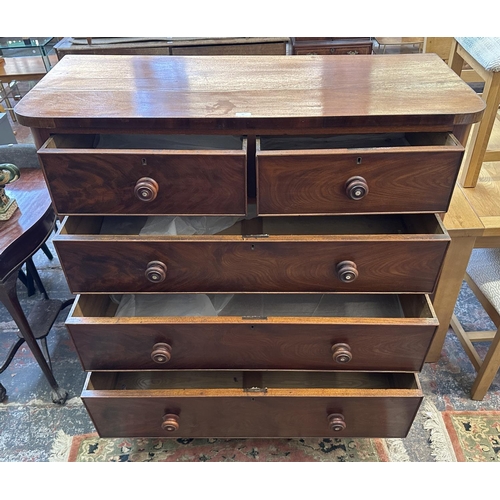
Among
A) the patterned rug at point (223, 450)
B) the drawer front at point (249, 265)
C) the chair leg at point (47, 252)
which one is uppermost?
the drawer front at point (249, 265)

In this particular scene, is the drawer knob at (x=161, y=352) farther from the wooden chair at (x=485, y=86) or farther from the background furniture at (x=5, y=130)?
the background furniture at (x=5, y=130)

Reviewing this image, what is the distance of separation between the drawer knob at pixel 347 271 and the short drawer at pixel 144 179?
8.6 inches

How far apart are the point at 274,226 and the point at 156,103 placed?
340mm

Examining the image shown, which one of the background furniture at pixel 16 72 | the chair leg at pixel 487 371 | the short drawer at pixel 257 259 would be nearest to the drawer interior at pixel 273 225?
the short drawer at pixel 257 259

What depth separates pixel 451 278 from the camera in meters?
1.19

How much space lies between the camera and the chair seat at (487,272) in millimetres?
1177

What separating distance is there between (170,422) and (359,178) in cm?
70

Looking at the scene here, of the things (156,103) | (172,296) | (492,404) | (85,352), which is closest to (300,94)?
(156,103)

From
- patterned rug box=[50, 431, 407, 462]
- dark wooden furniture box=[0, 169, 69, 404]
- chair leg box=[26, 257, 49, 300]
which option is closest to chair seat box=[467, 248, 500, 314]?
patterned rug box=[50, 431, 407, 462]

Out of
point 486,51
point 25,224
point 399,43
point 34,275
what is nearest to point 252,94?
point 486,51

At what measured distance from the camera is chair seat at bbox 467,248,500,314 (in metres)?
1.18

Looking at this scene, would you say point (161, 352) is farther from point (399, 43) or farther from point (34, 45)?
point (399, 43)

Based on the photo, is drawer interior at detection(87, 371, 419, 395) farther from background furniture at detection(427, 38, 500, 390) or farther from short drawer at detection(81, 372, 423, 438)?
background furniture at detection(427, 38, 500, 390)

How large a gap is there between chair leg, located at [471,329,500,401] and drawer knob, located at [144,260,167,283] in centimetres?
92
